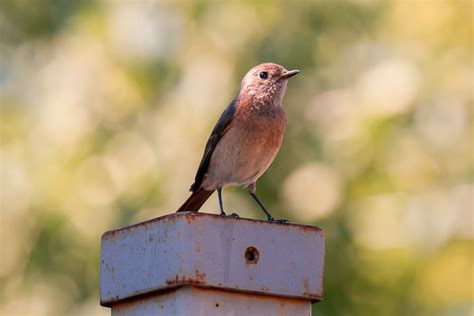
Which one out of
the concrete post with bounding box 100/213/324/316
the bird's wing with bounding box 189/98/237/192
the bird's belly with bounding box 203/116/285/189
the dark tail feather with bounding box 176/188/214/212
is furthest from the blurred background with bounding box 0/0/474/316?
the concrete post with bounding box 100/213/324/316

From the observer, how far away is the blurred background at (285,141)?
1118cm

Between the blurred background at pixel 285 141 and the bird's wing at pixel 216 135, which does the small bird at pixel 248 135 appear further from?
the blurred background at pixel 285 141

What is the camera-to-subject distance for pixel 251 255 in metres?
4.38

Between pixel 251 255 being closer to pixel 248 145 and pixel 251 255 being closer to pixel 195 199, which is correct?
pixel 248 145

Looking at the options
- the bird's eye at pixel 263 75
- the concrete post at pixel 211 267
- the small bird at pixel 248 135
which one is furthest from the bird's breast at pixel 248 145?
the concrete post at pixel 211 267

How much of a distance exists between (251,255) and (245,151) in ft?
10.7

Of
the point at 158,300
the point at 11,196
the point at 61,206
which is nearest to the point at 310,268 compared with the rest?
the point at 158,300

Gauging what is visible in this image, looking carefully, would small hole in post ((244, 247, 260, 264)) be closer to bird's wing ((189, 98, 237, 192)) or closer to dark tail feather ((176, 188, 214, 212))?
bird's wing ((189, 98, 237, 192))

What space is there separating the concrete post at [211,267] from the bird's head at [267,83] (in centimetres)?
345

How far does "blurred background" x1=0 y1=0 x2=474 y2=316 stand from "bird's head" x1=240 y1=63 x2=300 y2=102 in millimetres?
3261

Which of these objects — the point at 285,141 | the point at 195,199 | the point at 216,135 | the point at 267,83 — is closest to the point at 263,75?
the point at 267,83

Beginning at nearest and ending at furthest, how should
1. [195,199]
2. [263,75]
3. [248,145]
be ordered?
[248,145]
[263,75]
[195,199]

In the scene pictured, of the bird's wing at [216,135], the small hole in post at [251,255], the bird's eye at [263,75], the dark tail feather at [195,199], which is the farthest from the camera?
the dark tail feather at [195,199]

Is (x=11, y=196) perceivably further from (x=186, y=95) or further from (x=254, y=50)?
(x=254, y=50)
